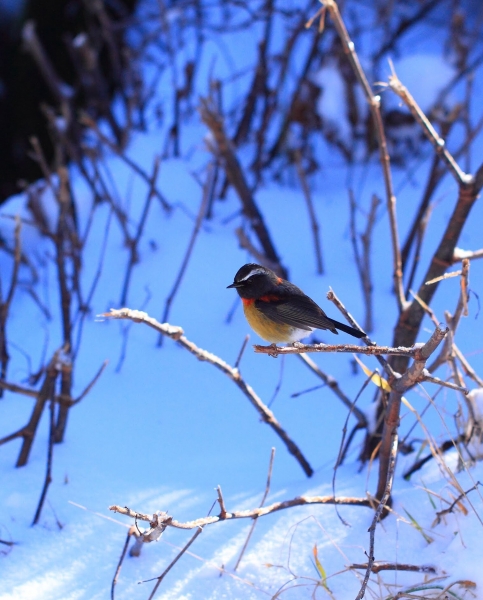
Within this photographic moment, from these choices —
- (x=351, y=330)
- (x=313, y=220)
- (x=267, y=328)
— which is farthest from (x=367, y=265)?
(x=351, y=330)

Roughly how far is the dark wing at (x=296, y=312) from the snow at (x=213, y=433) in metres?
0.50

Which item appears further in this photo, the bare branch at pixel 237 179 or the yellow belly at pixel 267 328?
the bare branch at pixel 237 179

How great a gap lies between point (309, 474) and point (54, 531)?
→ 88 centimetres

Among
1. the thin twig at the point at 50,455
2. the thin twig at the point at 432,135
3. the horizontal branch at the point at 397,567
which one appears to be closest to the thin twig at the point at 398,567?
the horizontal branch at the point at 397,567

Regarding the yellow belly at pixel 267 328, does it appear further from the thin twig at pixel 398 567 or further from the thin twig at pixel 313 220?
the thin twig at pixel 313 220

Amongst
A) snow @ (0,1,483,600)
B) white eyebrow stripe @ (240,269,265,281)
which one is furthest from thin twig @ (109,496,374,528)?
white eyebrow stripe @ (240,269,265,281)

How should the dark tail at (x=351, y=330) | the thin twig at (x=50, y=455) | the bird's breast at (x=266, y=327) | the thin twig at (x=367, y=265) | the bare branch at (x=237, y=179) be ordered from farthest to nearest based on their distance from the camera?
the bare branch at (x=237, y=179) < the thin twig at (x=367, y=265) < the thin twig at (x=50, y=455) < the bird's breast at (x=266, y=327) < the dark tail at (x=351, y=330)

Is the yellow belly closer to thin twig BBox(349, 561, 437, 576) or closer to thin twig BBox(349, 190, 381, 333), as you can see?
thin twig BBox(349, 561, 437, 576)

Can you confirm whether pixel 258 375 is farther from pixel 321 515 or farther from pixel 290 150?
pixel 290 150

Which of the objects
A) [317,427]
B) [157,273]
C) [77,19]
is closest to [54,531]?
[317,427]

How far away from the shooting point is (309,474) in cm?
231

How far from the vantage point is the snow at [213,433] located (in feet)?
6.11

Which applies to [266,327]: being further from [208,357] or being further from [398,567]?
[398,567]

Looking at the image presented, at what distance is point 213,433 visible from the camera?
2.60 meters
